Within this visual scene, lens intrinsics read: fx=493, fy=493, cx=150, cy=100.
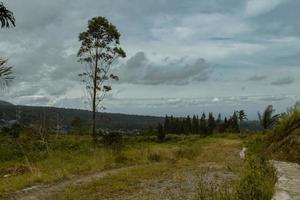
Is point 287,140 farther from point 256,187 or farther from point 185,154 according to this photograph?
point 185,154

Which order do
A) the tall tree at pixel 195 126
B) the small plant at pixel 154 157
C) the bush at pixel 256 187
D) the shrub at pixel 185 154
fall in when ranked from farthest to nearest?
the tall tree at pixel 195 126, the shrub at pixel 185 154, the small plant at pixel 154 157, the bush at pixel 256 187

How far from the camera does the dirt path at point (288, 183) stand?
314 inches

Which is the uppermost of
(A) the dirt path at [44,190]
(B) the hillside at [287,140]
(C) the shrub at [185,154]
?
(B) the hillside at [287,140]

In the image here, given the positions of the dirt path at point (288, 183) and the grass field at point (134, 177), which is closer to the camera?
the dirt path at point (288, 183)

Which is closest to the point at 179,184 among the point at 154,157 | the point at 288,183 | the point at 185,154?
the point at 288,183

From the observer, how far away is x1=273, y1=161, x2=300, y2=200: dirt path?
7980 mm

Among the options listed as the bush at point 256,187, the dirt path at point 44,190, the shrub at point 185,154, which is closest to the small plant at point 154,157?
the shrub at point 185,154

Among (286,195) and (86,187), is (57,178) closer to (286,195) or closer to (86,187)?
(86,187)

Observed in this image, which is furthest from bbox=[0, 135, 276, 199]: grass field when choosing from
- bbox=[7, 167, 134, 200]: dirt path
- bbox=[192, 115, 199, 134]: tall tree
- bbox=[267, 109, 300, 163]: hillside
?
bbox=[192, 115, 199, 134]: tall tree

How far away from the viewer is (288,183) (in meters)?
9.46

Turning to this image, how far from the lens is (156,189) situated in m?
12.0

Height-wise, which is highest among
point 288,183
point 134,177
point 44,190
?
point 288,183

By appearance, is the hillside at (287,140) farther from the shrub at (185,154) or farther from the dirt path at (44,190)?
the dirt path at (44,190)

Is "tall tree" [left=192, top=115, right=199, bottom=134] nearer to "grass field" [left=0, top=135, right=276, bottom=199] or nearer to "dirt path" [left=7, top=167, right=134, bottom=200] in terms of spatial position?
"grass field" [left=0, top=135, right=276, bottom=199]
